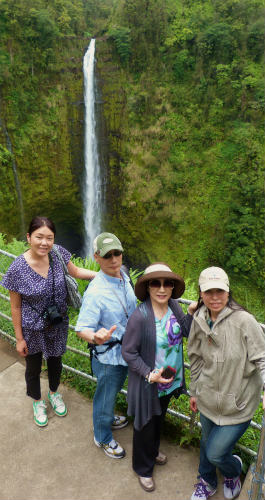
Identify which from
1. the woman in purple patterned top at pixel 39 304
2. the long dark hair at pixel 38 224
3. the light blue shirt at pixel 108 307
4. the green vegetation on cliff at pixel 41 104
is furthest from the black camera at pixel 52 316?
the green vegetation on cliff at pixel 41 104

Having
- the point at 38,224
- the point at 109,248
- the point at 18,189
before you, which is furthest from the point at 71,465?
the point at 18,189

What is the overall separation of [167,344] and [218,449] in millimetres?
650

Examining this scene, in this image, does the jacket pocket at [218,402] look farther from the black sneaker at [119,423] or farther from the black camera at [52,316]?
the black camera at [52,316]

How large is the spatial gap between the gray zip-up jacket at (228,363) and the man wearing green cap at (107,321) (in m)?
0.48

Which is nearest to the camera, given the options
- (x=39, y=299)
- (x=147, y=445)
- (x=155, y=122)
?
(x=147, y=445)

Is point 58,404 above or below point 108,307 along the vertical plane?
below

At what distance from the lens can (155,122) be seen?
55.6 ft

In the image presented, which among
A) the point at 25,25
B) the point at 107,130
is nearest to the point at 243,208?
the point at 107,130

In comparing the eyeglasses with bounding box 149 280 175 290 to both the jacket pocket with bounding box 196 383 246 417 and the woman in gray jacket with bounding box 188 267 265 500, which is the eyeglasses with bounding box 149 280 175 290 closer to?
the woman in gray jacket with bounding box 188 267 265 500

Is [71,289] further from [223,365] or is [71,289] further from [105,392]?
[223,365]

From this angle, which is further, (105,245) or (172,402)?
(172,402)

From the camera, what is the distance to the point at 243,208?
48.2ft

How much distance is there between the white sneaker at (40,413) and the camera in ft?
9.04

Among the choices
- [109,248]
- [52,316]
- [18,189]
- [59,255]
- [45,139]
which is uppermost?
[109,248]
